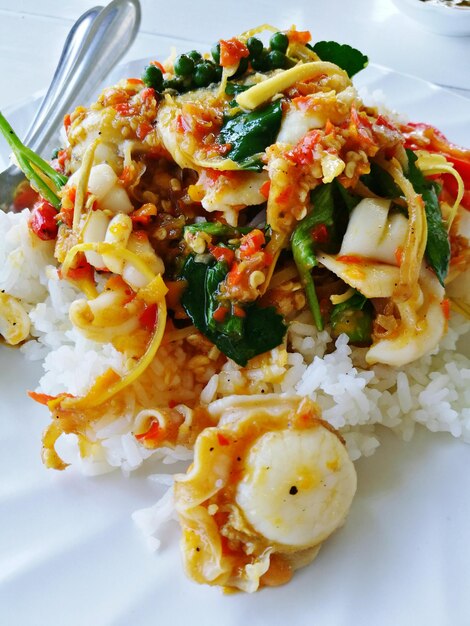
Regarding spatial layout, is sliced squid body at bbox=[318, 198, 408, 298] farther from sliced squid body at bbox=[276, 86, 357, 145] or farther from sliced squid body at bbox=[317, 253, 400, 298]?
sliced squid body at bbox=[276, 86, 357, 145]

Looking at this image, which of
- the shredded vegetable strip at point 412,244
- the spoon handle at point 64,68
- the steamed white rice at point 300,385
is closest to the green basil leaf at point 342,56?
the shredded vegetable strip at point 412,244

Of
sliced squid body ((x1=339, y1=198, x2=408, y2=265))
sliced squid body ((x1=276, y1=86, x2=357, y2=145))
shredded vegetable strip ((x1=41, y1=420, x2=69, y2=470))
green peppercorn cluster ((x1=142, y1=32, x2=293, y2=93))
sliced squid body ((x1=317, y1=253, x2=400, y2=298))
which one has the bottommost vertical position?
shredded vegetable strip ((x1=41, y1=420, x2=69, y2=470))

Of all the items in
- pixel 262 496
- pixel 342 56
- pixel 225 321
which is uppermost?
pixel 342 56

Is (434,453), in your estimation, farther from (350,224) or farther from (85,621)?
(85,621)

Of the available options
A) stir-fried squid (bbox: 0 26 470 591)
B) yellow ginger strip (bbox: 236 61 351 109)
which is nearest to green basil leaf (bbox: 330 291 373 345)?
stir-fried squid (bbox: 0 26 470 591)

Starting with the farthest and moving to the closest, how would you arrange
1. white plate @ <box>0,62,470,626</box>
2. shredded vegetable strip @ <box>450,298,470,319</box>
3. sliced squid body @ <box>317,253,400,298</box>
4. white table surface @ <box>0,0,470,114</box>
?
white table surface @ <box>0,0,470,114</box> → shredded vegetable strip @ <box>450,298,470,319</box> → sliced squid body @ <box>317,253,400,298</box> → white plate @ <box>0,62,470,626</box>

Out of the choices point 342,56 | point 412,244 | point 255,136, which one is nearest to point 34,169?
point 255,136

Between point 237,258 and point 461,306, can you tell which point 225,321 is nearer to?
point 237,258
